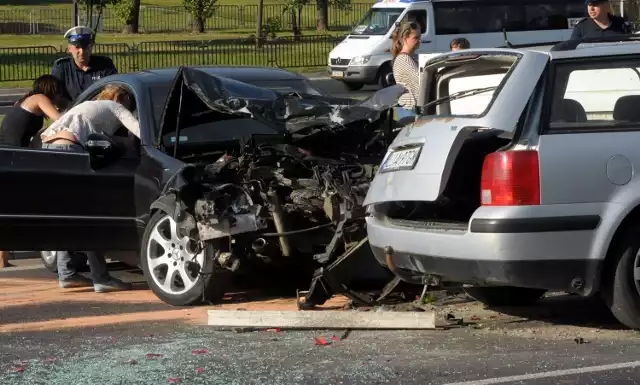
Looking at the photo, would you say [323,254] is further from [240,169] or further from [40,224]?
[40,224]

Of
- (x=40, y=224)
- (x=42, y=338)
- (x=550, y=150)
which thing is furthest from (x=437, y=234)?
(x=40, y=224)

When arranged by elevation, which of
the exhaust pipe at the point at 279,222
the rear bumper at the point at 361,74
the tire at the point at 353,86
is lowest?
the tire at the point at 353,86

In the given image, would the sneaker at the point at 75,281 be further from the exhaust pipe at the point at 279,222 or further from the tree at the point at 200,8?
the tree at the point at 200,8

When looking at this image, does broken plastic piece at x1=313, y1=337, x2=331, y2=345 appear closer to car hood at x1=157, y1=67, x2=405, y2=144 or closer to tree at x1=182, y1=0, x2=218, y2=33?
car hood at x1=157, y1=67, x2=405, y2=144

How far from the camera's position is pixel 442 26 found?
1271 inches

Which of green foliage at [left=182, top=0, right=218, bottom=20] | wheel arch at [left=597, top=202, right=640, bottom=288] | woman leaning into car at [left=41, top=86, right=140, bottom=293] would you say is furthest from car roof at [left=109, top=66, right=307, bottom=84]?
green foliage at [left=182, top=0, right=218, bottom=20]

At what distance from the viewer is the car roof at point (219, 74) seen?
369 inches

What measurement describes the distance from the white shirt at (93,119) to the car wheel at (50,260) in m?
1.46

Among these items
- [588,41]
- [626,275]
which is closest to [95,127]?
[588,41]

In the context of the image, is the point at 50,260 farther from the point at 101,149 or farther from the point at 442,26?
the point at 442,26


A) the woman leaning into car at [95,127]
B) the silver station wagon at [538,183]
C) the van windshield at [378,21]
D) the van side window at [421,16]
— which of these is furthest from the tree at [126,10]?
the silver station wagon at [538,183]

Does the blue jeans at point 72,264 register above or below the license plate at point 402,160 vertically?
below

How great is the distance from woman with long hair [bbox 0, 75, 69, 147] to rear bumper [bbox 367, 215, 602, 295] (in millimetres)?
4288

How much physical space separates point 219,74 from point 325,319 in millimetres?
2837
